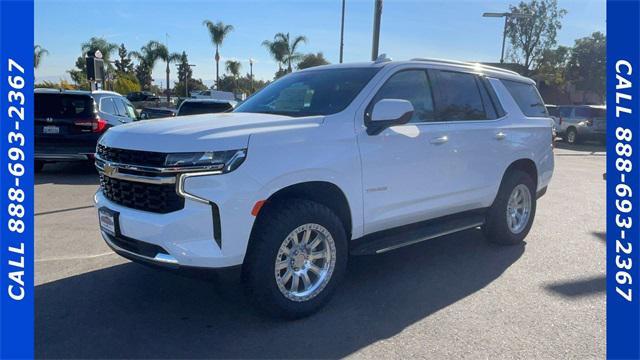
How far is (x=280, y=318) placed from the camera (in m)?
3.66

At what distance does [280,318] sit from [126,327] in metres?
1.11

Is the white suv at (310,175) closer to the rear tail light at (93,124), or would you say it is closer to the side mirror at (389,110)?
the side mirror at (389,110)

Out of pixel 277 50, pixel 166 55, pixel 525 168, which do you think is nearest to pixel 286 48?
pixel 277 50

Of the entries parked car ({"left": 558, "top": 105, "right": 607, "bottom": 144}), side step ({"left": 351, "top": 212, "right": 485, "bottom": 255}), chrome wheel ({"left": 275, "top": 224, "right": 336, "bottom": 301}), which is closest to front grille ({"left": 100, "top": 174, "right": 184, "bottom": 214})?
chrome wheel ({"left": 275, "top": 224, "right": 336, "bottom": 301})

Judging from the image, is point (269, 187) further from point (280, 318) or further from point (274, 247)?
point (280, 318)

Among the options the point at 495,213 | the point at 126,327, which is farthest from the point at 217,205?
the point at 495,213

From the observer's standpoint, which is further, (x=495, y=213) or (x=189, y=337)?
(x=495, y=213)

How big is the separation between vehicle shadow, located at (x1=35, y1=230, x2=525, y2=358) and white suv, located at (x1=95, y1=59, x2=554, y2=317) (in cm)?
29

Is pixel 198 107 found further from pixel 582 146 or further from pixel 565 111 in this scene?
pixel 565 111

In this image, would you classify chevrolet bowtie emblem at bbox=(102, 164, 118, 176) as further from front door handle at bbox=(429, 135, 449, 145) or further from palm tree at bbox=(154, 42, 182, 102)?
palm tree at bbox=(154, 42, 182, 102)

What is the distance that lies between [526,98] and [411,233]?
2.77 metres

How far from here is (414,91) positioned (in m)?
4.61

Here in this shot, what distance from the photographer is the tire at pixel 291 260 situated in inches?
134

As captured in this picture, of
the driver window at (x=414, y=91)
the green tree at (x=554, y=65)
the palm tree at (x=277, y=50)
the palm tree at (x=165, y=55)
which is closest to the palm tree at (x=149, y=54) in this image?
the palm tree at (x=165, y=55)
